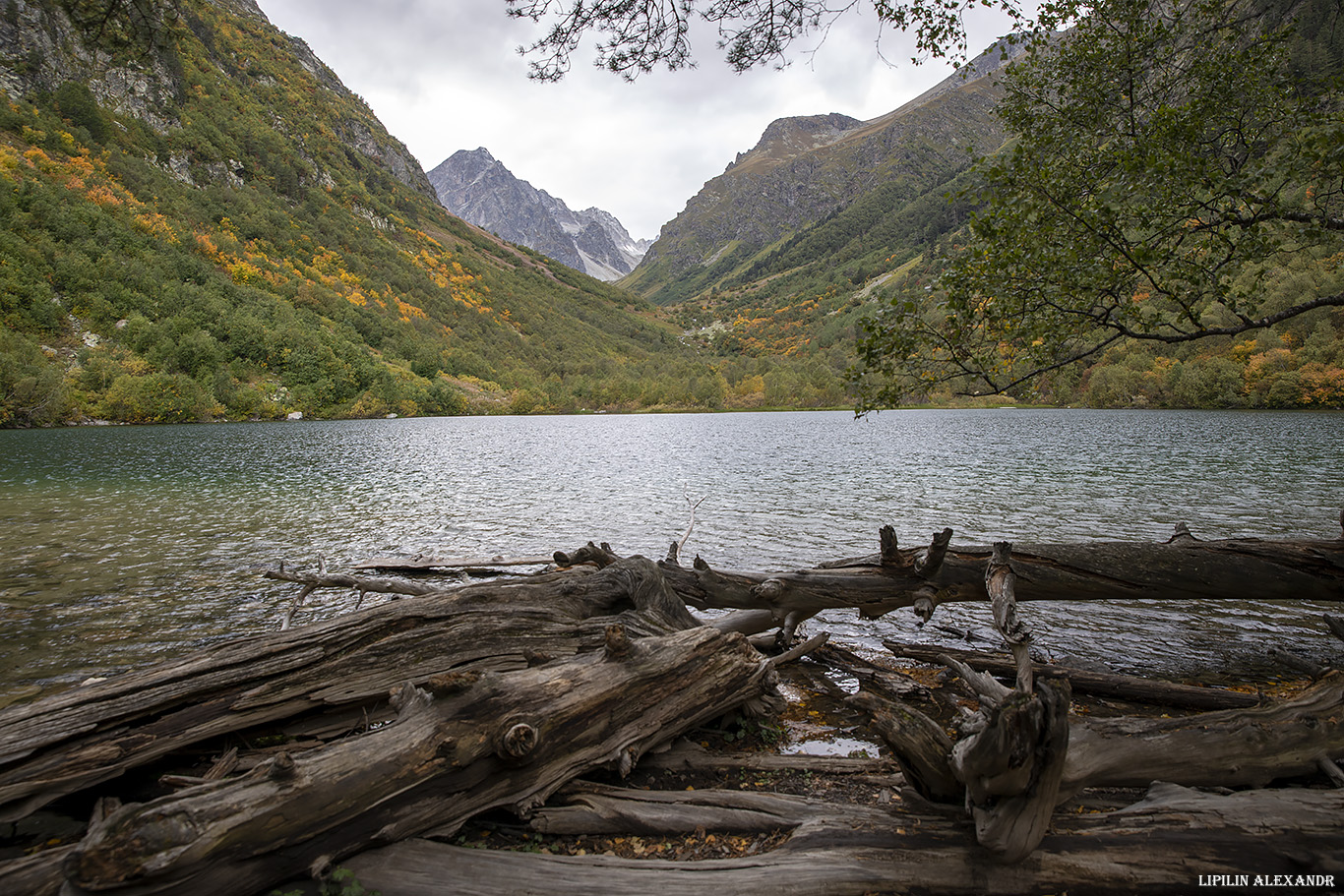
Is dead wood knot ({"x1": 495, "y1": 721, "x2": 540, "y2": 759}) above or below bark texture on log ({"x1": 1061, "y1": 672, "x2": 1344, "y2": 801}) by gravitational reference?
above

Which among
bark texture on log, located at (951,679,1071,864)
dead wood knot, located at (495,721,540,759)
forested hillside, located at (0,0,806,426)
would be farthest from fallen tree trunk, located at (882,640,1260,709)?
forested hillside, located at (0,0,806,426)

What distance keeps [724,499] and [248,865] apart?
2258 centimetres

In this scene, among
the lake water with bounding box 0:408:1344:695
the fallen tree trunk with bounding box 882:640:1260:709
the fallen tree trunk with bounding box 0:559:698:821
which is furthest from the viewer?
the lake water with bounding box 0:408:1344:695

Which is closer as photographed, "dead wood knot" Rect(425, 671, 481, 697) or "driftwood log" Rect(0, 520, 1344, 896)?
"driftwood log" Rect(0, 520, 1344, 896)

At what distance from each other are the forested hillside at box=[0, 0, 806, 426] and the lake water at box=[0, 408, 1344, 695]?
31.5ft

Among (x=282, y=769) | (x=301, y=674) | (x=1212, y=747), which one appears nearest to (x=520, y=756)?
(x=282, y=769)

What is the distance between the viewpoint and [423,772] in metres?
3.90

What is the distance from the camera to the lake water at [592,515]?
1012cm

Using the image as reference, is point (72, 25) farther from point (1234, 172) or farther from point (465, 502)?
point (465, 502)

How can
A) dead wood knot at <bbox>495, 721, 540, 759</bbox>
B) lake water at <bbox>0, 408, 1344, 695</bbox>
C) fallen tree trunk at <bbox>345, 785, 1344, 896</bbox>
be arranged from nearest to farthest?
fallen tree trunk at <bbox>345, 785, 1344, 896</bbox>
dead wood knot at <bbox>495, 721, 540, 759</bbox>
lake water at <bbox>0, 408, 1344, 695</bbox>

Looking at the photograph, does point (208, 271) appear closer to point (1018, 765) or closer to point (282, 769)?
point (282, 769)

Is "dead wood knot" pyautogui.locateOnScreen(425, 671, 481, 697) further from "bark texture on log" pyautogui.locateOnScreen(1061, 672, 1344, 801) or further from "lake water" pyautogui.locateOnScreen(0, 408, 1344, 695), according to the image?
"lake water" pyautogui.locateOnScreen(0, 408, 1344, 695)

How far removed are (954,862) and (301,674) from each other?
4982 millimetres

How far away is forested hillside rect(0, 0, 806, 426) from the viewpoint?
64.1 metres
